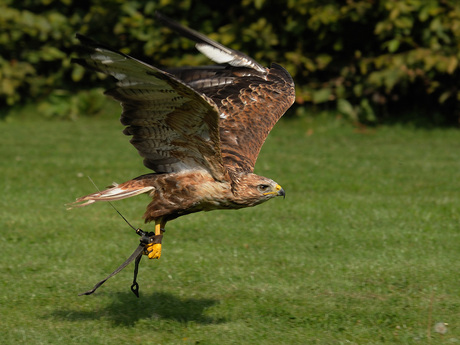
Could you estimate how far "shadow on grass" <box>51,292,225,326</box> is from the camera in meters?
5.99

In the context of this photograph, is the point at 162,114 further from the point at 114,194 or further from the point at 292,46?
the point at 292,46

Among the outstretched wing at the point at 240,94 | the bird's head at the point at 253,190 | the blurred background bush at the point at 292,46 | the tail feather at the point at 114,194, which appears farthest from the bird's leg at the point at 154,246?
the blurred background bush at the point at 292,46

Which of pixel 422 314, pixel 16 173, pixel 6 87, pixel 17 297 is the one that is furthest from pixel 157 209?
pixel 6 87

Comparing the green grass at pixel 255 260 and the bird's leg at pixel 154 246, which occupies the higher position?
the bird's leg at pixel 154 246

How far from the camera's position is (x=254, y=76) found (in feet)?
24.8

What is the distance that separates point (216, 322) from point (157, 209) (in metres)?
1.04

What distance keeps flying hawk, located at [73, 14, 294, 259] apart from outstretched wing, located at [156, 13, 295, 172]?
0.02 meters

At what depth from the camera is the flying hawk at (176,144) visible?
4.94 m

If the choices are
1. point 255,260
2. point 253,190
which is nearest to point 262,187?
point 253,190

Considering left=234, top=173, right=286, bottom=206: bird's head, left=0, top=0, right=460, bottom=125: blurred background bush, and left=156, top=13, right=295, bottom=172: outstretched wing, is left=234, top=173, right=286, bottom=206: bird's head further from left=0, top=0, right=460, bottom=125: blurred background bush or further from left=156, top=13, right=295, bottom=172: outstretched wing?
left=0, top=0, right=460, bottom=125: blurred background bush

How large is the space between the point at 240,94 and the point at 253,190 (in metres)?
1.75

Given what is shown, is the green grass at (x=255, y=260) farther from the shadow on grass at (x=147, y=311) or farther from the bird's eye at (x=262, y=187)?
the bird's eye at (x=262, y=187)

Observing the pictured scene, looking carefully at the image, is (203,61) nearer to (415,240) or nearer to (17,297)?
(415,240)

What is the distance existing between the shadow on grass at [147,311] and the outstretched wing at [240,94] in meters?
1.24
